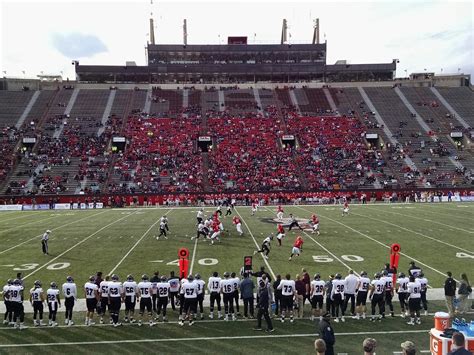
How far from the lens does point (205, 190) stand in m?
48.0

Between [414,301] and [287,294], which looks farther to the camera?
[287,294]

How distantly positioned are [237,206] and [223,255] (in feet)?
77.2

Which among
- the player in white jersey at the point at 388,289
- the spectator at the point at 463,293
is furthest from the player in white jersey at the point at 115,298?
the spectator at the point at 463,293

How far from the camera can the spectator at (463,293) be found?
13062mm

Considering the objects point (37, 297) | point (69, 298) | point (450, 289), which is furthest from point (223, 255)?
point (450, 289)

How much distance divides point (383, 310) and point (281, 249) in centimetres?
935

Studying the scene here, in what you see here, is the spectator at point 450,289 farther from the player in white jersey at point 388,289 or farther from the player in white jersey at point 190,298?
the player in white jersey at point 190,298

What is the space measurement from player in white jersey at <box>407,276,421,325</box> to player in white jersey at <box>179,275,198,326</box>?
578 cm

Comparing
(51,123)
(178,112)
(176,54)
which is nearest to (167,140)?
(178,112)

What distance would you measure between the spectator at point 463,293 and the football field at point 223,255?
62 cm

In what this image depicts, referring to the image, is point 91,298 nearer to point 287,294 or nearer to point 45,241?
point 287,294

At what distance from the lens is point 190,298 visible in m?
12.5

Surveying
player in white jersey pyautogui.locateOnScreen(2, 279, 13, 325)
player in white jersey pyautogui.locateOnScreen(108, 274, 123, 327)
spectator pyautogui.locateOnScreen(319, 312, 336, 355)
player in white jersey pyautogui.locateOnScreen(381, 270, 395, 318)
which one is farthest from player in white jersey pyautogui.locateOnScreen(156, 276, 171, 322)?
player in white jersey pyautogui.locateOnScreen(381, 270, 395, 318)

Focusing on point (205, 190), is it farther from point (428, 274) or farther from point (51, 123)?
point (428, 274)
